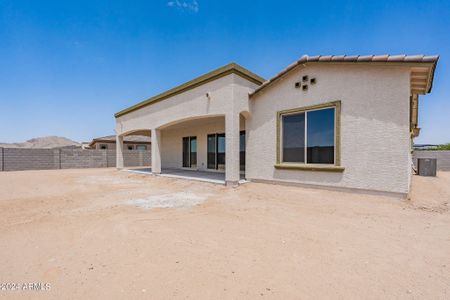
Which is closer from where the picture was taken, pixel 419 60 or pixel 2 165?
pixel 419 60

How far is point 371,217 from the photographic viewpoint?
4688 millimetres

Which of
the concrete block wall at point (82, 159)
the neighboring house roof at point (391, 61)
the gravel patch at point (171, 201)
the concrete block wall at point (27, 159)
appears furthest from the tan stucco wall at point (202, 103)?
the concrete block wall at point (27, 159)

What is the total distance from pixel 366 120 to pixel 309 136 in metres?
1.75

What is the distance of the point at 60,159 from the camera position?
18188 millimetres

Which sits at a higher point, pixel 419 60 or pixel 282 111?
pixel 419 60

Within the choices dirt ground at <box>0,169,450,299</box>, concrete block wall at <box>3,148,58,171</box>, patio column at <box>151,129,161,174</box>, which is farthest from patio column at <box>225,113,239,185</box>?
concrete block wall at <box>3,148,58,171</box>

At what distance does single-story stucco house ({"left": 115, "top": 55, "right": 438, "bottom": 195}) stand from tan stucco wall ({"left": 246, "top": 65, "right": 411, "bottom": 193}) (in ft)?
0.07

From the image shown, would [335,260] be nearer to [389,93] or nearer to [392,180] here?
[392,180]

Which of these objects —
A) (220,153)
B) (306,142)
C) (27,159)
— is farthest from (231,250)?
(27,159)

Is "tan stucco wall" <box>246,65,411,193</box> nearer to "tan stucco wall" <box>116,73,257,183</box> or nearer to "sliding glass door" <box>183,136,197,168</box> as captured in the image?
"tan stucco wall" <box>116,73,257,183</box>

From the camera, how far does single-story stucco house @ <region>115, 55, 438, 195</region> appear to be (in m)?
5.82

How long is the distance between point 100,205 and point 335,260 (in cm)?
598

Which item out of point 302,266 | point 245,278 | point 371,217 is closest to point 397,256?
point 302,266

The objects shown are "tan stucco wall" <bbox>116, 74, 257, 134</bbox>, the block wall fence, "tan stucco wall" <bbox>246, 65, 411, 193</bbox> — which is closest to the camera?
"tan stucco wall" <bbox>246, 65, 411, 193</bbox>
